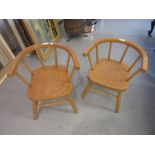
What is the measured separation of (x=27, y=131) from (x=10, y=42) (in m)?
1.49

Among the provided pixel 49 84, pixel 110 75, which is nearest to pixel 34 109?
pixel 49 84

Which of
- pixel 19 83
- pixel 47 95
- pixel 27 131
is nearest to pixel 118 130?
pixel 47 95

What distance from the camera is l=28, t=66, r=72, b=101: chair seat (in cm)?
113

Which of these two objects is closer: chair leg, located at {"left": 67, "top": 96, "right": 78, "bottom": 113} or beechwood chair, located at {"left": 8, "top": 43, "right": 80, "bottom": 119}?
beechwood chair, located at {"left": 8, "top": 43, "right": 80, "bottom": 119}

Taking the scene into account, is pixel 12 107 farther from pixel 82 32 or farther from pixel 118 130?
pixel 82 32

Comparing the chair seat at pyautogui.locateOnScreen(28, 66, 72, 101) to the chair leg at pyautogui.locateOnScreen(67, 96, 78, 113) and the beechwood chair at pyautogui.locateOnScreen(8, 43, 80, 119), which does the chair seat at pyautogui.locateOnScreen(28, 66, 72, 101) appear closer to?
the beechwood chair at pyautogui.locateOnScreen(8, 43, 80, 119)

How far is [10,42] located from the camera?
2.13 metres

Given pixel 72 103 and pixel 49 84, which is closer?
pixel 49 84

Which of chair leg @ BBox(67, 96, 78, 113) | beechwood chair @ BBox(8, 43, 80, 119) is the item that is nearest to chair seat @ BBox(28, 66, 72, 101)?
beechwood chair @ BBox(8, 43, 80, 119)

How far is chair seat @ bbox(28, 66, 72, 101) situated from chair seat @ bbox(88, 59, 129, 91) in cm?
25

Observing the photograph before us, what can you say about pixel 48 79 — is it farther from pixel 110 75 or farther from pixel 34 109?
pixel 110 75

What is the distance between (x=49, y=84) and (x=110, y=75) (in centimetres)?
58

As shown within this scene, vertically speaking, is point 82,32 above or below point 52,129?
above

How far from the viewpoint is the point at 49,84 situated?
1.21 meters
